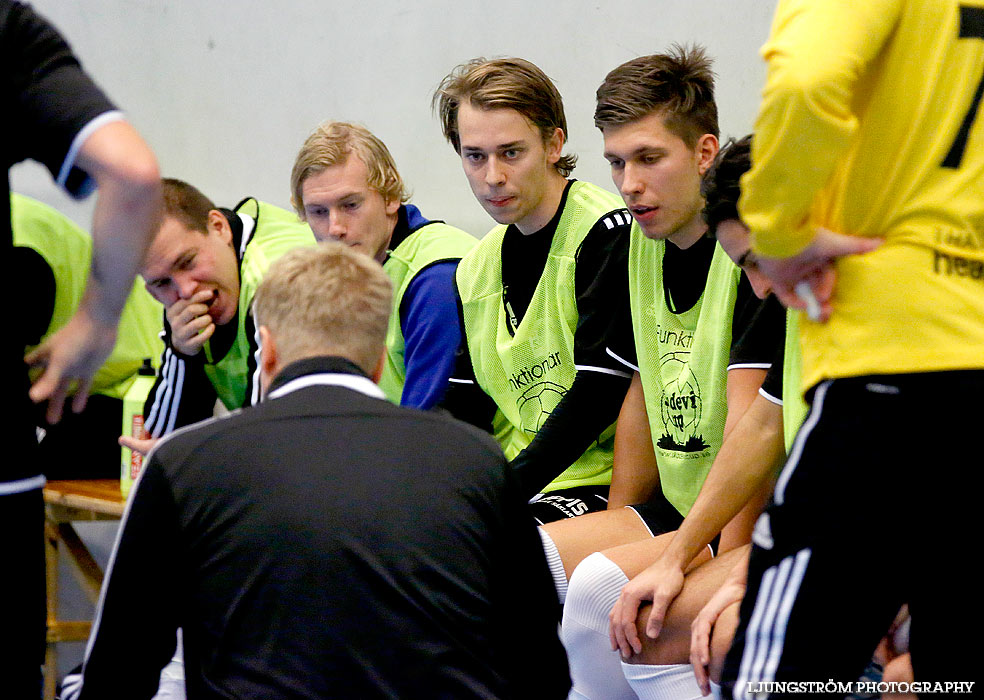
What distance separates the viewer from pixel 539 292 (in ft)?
7.91

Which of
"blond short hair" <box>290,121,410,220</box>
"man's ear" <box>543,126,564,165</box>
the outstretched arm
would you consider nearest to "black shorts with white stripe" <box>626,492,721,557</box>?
"man's ear" <box>543,126,564,165</box>

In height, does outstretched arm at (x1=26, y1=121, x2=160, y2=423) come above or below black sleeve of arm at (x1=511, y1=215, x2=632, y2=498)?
above

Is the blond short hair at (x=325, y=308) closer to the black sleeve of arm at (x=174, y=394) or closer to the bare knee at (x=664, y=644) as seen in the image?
the bare knee at (x=664, y=644)

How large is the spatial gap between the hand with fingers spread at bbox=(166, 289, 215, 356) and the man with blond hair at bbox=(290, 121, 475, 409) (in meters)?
0.35

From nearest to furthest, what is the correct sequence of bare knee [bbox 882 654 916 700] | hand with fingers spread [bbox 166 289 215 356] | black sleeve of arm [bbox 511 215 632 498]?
bare knee [bbox 882 654 916 700] < black sleeve of arm [bbox 511 215 632 498] < hand with fingers spread [bbox 166 289 215 356]

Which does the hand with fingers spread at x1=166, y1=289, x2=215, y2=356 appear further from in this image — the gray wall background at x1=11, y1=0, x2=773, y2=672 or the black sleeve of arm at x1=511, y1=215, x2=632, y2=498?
the gray wall background at x1=11, y1=0, x2=773, y2=672

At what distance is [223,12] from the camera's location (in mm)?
3799

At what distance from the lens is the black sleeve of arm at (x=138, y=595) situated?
3.85ft

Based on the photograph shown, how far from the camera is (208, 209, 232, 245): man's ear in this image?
260cm

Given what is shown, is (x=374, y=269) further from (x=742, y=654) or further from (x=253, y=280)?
(x=253, y=280)

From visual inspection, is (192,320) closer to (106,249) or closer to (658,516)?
(658,516)

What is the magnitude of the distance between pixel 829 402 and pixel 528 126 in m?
1.37

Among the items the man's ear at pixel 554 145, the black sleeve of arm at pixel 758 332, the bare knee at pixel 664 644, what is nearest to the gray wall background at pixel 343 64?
the man's ear at pixel 554 145

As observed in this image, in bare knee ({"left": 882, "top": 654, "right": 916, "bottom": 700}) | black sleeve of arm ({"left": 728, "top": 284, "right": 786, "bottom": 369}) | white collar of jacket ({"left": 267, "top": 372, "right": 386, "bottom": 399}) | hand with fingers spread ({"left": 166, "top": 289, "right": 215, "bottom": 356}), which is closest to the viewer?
white collar of jacket ({"left": 267, "top": 372, "right": 386, "bottom": 399})
